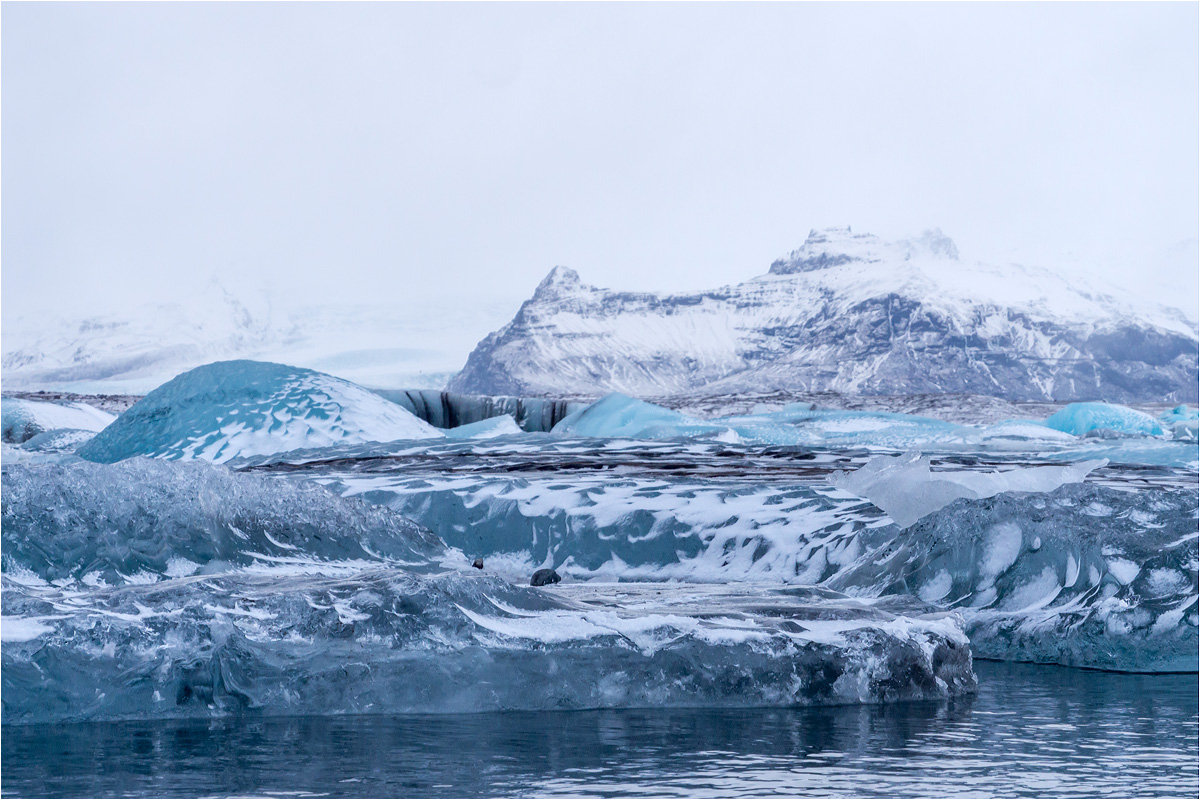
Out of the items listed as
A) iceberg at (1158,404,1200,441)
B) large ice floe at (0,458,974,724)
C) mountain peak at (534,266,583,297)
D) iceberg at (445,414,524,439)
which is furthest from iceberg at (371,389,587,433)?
mountain peak at (534,266,583,297)

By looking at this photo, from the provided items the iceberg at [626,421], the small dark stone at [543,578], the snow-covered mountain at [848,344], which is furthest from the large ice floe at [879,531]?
the snow-covered mountain at [848,344]

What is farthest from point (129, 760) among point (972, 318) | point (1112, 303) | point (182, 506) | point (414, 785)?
point (1112, 303)

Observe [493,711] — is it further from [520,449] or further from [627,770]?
[520,449]

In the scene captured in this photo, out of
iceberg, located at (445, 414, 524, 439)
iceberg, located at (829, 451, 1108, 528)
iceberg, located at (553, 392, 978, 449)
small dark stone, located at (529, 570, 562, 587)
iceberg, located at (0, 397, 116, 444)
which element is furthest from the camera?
iceberg, located at (0, 397, 116, 444)

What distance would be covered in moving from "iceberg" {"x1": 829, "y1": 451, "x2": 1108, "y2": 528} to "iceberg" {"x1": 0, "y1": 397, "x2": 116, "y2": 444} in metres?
13.1

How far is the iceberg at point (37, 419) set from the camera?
53.0 feet

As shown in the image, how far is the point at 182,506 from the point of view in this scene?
14.8 feet

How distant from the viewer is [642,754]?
2.37 meters

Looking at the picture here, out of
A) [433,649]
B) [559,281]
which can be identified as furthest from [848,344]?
[433,649]

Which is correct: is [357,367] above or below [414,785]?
above

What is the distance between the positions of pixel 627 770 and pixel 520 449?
627 cm

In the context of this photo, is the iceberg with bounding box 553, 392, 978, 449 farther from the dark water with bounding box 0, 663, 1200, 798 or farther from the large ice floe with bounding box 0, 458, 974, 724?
the dark water with bounding box 0, 663, 1200, 798

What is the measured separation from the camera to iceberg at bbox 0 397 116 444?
1614 centimetres

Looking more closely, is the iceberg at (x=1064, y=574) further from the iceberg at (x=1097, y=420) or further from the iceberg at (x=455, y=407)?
the iceberg at (x=1097, y=420)
